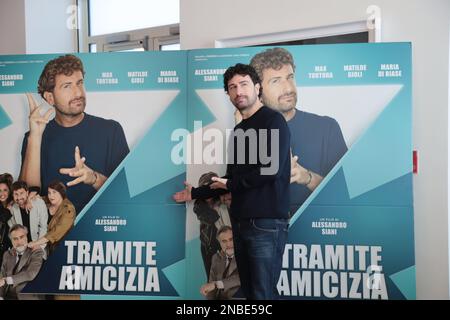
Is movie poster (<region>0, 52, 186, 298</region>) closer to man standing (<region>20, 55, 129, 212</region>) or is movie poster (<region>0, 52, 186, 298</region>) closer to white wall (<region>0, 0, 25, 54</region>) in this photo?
man standing (<region>20, 55, 129, 212</region>)

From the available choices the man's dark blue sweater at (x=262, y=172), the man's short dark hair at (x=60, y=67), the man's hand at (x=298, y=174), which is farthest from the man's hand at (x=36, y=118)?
the man's hand at (x=298, y=174)

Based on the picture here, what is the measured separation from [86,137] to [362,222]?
177cm

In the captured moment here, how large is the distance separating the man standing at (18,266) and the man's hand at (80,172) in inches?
17.6

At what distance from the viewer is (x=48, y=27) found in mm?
5441

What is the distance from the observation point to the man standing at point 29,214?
12.3 feet

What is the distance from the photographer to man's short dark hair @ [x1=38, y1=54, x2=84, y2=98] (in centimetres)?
373

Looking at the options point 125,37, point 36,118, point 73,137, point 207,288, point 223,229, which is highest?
point 125,37

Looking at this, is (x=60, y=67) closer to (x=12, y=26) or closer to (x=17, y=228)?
(x=17, y=228)

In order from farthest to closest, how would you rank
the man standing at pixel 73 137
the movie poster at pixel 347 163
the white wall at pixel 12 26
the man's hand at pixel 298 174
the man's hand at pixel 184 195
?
the white wall at pixel 12 26 < the man standing at pixel 73 137 < the man's hand at pixel 184 195 < the man's hand at pixel 298 174 < the movie poster at pixel 347 163

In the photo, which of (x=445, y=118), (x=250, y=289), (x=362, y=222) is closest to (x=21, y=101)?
(x=250, y=289)

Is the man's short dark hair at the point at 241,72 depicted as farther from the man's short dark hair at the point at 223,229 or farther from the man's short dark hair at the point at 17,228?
the man's short dark hair at the point at 17,228

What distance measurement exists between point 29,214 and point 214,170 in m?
1.22

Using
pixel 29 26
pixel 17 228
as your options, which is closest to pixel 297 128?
pixel 17 228
